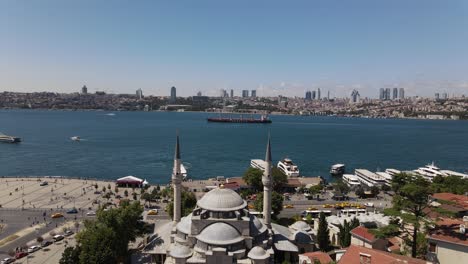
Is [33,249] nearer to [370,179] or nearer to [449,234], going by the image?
[449,234]

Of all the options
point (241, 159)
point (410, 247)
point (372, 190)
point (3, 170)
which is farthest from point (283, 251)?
point (3, 170)

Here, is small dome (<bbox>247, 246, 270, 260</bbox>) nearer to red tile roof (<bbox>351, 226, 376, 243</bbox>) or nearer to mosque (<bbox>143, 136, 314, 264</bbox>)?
mosque (<bbox>143, 136, 314, 264</bbox>)

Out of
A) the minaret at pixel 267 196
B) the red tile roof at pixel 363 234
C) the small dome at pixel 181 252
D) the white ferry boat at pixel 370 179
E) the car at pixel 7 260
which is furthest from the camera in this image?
the white ferry boat at pixel 370 179

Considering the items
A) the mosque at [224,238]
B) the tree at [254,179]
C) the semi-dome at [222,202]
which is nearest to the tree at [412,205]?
the mosque at [224,238]

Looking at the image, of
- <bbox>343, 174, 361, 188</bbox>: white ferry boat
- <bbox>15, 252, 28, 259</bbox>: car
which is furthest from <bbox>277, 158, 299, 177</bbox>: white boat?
<bbox>15, 252, 28, 259</bbox>: car

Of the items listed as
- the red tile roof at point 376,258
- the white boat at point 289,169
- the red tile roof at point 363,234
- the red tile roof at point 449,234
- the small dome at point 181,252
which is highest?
the red tile roof at point 449,234

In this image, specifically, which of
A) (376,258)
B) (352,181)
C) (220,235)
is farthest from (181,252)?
(352,181)

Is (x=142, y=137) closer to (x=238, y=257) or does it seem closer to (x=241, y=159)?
(x=241, y=159)

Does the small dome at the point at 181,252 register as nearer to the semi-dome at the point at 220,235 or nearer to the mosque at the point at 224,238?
the mosque at the point at 224,238

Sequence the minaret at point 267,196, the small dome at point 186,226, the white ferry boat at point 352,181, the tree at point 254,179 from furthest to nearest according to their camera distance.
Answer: the white ferry boat at point 352,181
the tree at point 254,179
the minaret at point 267,196
the small dome at point 186,226
